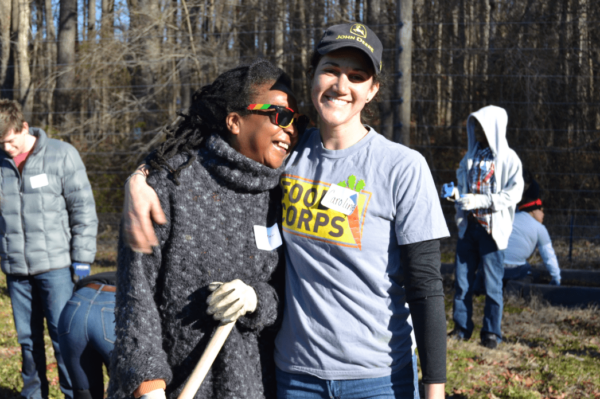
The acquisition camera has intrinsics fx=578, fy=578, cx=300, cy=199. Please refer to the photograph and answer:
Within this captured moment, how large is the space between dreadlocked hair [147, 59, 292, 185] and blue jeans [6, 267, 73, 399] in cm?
242

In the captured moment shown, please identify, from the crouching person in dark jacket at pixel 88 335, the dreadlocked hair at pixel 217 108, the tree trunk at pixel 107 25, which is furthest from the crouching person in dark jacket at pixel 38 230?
the tree trunk at pixel 107 25

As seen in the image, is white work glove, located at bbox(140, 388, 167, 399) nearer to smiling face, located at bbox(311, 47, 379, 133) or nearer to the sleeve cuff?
the sleeve cuff

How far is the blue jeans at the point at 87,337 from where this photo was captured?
273cm

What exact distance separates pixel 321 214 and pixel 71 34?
1058 cm

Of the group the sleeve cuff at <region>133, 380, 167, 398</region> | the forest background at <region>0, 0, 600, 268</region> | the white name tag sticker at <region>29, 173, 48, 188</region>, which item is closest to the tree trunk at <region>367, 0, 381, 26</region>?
the forest background at <region>0, 0, 600, 268</region>

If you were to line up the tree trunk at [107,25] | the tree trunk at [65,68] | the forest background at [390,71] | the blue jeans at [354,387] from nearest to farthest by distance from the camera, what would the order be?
the blue jeans at [354,387], the forest background at [390,71], the tree trunk at [65,68], the tree trunk at [107,25]

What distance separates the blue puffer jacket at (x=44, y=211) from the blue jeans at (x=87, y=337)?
1.15 meters

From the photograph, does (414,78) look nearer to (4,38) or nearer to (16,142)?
(16,142)

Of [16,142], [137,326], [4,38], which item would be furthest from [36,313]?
[4,38]

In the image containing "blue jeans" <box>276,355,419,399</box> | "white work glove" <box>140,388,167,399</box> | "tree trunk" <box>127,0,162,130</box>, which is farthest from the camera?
"tree trunk" <box>127,0,162,130</box>

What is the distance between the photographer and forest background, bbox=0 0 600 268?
842 cm

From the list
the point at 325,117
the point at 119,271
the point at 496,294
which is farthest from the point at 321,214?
the point at 496,294

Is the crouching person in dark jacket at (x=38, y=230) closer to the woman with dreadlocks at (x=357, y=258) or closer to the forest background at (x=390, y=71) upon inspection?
the woman with dreadlocks at (x=357, y=258)

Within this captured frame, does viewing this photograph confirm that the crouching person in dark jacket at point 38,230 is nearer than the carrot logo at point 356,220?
No
